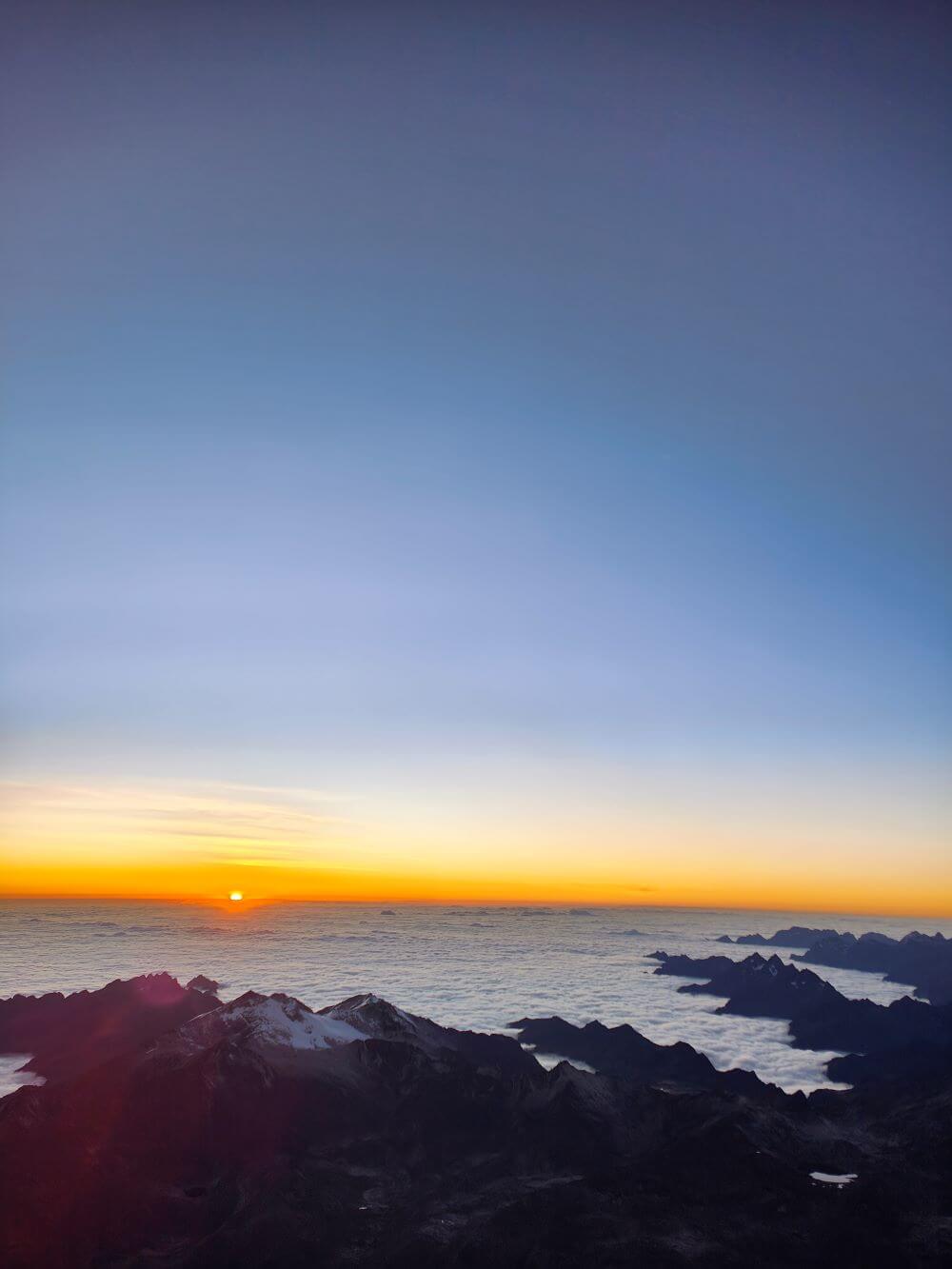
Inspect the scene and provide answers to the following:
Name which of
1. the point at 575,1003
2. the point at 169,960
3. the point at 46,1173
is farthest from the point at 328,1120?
the point at 169,960

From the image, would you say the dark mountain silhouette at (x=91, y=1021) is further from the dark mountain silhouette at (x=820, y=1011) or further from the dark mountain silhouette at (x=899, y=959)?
the dark mountain silhouette at (x=899, y=959)

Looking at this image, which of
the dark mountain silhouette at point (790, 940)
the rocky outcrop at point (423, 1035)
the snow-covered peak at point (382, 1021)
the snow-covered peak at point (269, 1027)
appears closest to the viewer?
the snow-covered peak at point (269, 1027)

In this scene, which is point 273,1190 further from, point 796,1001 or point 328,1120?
point 796,1001

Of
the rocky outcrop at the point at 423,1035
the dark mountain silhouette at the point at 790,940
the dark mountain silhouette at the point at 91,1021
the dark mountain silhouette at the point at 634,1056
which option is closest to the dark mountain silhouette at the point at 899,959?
the dark mountain silhouette at the point at 790,940

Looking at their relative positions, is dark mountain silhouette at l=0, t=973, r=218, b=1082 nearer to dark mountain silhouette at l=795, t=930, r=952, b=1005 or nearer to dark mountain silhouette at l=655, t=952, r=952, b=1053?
dark mountain silhouette at l=655, t=952, r=952, b=1053

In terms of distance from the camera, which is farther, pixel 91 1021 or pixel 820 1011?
pixel 820 1011

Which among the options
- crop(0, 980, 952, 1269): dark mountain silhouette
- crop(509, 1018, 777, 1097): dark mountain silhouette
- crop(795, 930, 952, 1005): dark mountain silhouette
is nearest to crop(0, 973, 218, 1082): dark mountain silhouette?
crop(0, 980, 952, 1269): dark mountain silhouette

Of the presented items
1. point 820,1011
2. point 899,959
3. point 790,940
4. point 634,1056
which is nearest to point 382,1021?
point 634,1056

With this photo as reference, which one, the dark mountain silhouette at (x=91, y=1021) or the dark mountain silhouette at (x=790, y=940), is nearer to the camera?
the dark mountain silhouette at (x=91, y=1021)

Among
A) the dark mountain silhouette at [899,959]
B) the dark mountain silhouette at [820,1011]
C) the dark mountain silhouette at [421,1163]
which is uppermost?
the dark mountain silhouette at [421,1163]

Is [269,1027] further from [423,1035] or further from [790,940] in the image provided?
[790,940]
